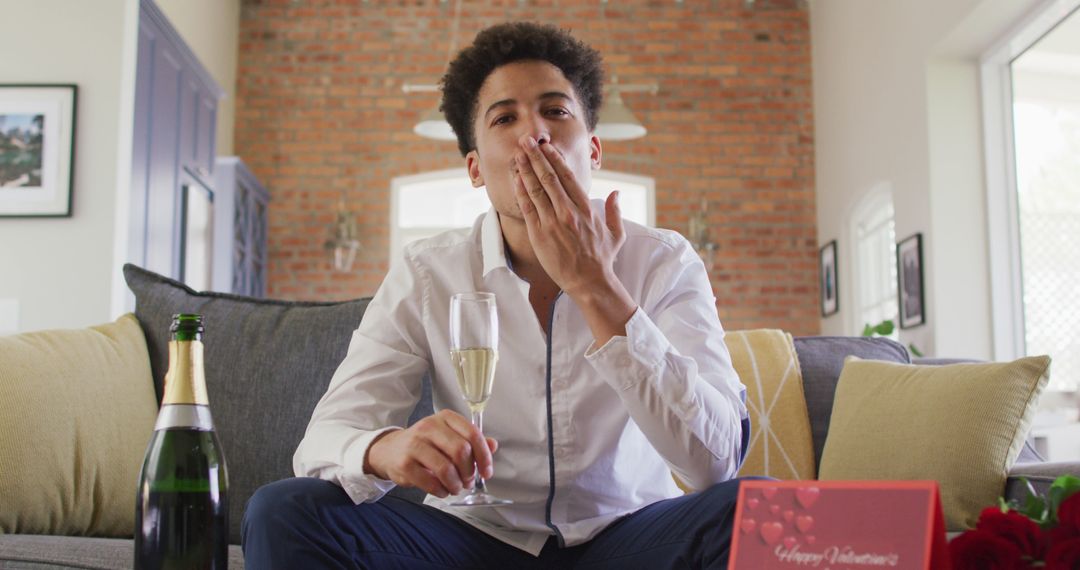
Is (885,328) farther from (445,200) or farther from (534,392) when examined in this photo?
(534,392)

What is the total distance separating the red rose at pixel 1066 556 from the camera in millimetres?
776

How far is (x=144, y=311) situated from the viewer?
228 centimetres

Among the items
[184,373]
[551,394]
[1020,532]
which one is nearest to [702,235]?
[551,394]

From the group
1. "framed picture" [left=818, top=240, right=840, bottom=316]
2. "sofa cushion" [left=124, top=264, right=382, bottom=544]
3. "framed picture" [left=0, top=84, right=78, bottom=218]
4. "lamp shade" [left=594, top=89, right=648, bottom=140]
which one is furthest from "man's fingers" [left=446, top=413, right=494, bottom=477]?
"framed picture" [left=818, top=240, right=840, bottom=316]

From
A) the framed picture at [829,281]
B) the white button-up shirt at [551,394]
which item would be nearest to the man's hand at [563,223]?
the white button-up shirt at [551,394]

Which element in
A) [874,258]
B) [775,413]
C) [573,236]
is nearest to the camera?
[573,236]

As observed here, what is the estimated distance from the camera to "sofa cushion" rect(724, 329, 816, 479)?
224cm

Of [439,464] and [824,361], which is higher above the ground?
[824,361]

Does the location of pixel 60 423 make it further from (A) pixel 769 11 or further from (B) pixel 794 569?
(A) pixel 769 11

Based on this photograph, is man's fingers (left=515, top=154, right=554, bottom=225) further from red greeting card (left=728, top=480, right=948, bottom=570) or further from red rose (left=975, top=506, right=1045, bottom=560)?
red rose (left=975, top=506, right=1045, bottom=560)

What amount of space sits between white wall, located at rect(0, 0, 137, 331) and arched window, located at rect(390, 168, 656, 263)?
2842 mm

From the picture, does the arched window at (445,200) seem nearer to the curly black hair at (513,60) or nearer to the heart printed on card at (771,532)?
the curly black hair at (513,60)

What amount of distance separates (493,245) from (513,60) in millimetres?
Answer: 347

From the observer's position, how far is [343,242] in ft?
22.7
